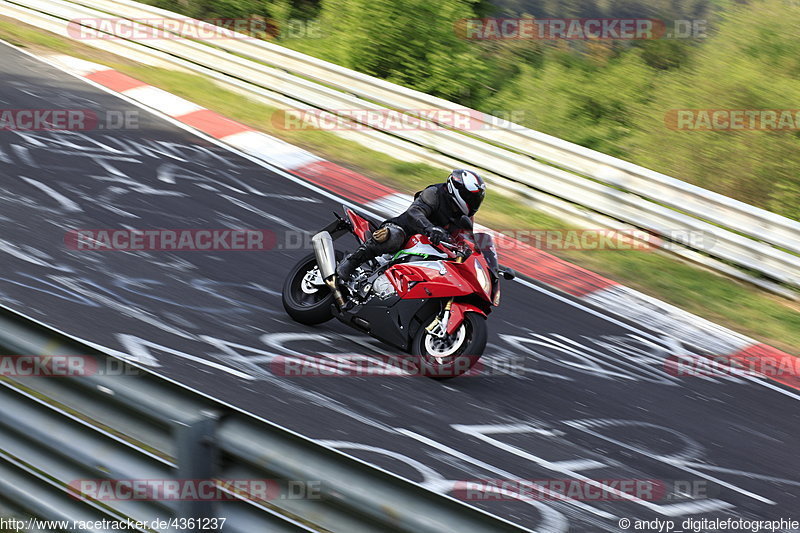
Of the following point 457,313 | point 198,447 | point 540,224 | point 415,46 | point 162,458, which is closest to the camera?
point 198,447

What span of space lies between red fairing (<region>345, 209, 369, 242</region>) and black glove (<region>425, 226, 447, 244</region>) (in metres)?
0.75

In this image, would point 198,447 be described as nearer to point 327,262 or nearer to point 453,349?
point 453,349

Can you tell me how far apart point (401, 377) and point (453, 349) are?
489 millimetres

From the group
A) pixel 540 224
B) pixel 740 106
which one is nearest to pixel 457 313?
pixel 540 224

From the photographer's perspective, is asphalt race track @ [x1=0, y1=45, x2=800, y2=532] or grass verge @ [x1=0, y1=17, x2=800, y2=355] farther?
grass verge @ [x1=0, y1=17, x2=800, y2=355]

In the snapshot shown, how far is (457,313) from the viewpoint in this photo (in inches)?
279

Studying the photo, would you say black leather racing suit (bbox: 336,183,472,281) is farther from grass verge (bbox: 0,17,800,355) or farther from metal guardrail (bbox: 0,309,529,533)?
metal guardrail (bbox: 0,309,529,533)

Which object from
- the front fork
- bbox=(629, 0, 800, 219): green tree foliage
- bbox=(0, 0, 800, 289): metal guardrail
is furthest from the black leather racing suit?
bbox=(629, 0, 800, 219): green tree foliage

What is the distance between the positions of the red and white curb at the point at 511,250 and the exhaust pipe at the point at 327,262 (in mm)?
3481

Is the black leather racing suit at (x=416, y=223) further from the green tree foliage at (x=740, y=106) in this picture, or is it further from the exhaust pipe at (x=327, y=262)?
the green tree foliage at (x=740, y=106)

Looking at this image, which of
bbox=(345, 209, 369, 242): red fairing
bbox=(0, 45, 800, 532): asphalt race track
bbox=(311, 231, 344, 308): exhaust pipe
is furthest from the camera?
bbox=(345, 209, 369, 242): red fairing

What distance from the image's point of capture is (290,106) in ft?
48.0

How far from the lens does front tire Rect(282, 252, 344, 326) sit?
7785 millimetres

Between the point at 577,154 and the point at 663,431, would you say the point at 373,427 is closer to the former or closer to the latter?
the point at 663,431
